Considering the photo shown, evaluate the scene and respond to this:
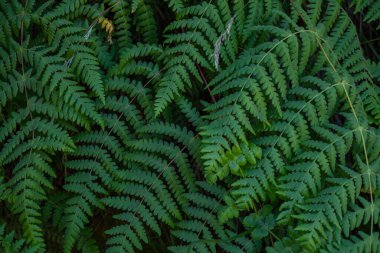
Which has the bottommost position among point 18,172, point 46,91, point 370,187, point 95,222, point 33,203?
point 370,187

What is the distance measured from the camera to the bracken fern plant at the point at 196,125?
2777mm

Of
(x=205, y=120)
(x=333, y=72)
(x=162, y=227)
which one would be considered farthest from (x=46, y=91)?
(x=333, y=72)

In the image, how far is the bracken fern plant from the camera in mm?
2777

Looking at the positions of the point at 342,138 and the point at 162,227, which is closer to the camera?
the point at 342,138

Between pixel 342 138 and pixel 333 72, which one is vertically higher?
pixel 333 72

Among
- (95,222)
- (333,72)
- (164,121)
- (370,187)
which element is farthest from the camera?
(95,222)

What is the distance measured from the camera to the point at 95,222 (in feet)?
11.3

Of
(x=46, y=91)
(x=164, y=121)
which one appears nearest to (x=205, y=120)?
(x=164, y=121)

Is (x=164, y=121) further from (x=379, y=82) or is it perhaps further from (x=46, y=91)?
(x=379, y=82)

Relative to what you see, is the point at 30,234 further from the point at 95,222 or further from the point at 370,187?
A: the point at 370,187

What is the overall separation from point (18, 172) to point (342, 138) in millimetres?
2012

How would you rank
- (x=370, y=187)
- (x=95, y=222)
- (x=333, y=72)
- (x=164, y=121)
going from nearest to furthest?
(x=370, y=187)
(x=333, y=72)
(x=164, y=121)
(x=95, y=222)

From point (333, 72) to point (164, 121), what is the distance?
1.15 m

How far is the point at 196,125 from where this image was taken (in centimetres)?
304
